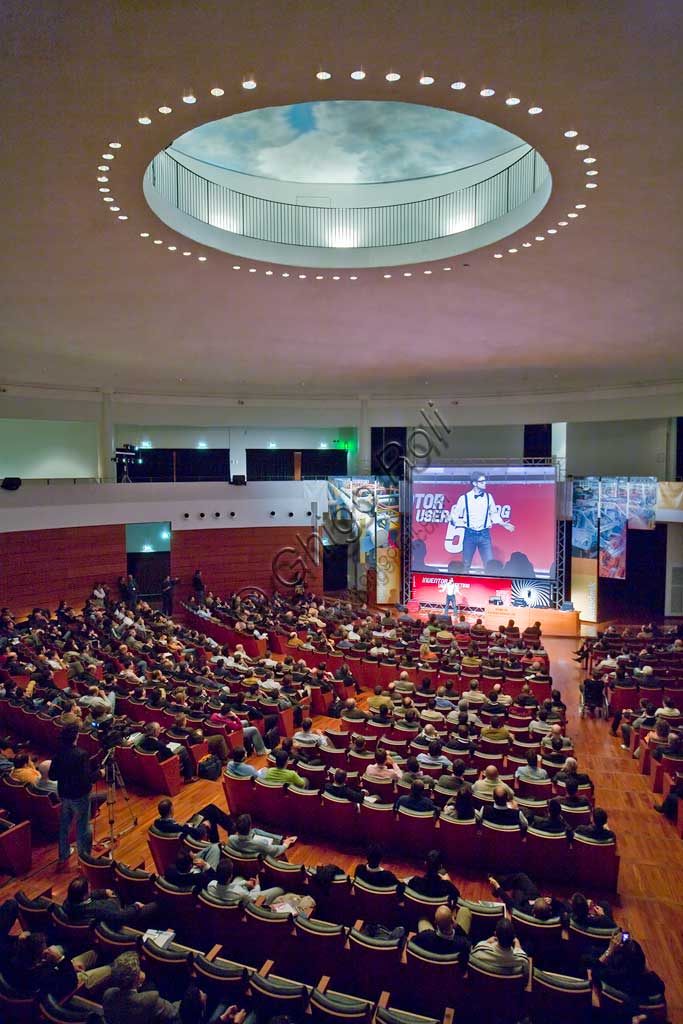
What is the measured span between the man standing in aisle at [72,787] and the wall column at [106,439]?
603 inches

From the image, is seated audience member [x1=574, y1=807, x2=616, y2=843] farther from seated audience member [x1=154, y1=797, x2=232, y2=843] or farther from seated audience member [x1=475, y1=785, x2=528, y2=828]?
seated audience member [x1=154, y1=797, x2=232, y2=843]

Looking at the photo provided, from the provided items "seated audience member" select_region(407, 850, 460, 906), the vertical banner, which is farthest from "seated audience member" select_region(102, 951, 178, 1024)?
the vertical banner

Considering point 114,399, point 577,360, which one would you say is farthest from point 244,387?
point 577,360

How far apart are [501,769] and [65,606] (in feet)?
45.1

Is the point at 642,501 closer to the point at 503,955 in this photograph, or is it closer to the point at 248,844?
the point at 248,844

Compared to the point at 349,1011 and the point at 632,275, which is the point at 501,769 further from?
the point at 632,275

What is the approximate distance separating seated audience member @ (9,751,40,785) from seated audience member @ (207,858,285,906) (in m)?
3.00

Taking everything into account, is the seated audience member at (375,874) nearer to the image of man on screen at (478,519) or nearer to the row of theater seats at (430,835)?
the row of theater seats at (430,835)

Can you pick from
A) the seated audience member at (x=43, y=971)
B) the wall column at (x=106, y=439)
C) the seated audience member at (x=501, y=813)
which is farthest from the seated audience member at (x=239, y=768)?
the wall column at (x=106, y=439)

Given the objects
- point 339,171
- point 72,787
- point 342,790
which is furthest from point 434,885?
point 339,171

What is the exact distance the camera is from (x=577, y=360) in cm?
1734

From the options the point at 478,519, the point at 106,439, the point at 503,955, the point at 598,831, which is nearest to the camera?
the point at 503,955

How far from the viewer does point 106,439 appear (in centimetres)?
2119

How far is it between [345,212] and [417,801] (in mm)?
9254
